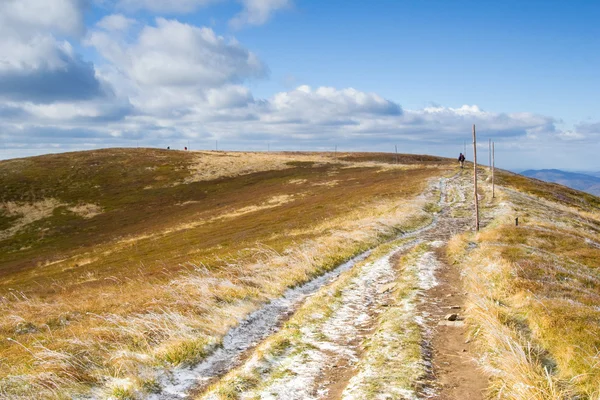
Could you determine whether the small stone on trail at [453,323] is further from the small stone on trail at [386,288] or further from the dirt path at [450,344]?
the small stone on trail at [386,288]

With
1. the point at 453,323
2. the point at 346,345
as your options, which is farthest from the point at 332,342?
the point at 453,323

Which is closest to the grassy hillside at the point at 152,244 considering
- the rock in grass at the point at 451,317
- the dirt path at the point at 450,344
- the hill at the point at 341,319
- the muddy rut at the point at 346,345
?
the hill at the point at 341,319

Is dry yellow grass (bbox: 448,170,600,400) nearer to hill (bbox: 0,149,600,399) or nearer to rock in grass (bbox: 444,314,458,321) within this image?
hill (bbox: 0,149,600,399)

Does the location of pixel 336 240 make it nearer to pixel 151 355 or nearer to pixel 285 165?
pixel 151 355

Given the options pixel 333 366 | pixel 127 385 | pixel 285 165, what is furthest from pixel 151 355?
pixel 285 165

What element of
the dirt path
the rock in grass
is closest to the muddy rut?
the dirt path

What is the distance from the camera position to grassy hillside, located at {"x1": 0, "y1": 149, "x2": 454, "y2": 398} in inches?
477

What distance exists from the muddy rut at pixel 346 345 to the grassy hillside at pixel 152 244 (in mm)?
752

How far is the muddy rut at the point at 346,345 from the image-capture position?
965 cm

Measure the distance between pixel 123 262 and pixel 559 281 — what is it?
125ft

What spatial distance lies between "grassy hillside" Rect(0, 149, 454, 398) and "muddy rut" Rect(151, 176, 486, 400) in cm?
75

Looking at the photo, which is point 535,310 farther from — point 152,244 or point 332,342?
point 152,244

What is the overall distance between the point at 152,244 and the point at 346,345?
42.4 m

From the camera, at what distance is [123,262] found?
42.2 meters
